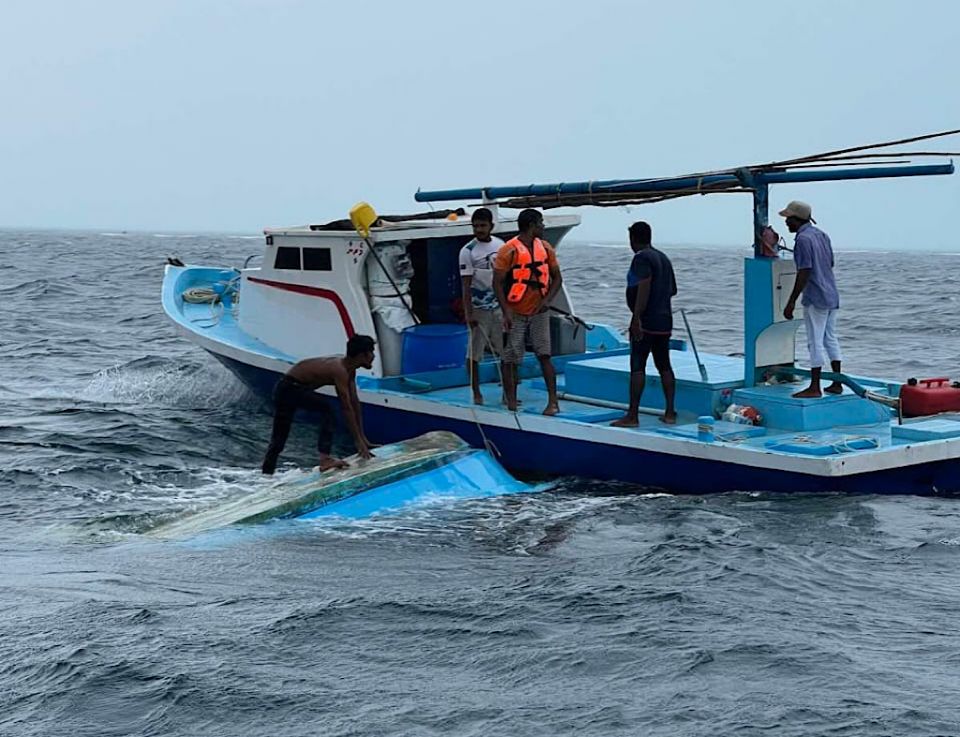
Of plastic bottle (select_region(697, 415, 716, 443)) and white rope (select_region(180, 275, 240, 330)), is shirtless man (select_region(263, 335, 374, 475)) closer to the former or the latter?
plastic bottle (select_region(697, 415, 716, 443))

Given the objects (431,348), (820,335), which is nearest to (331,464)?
(431,348)

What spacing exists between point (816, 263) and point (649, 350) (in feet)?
4.75

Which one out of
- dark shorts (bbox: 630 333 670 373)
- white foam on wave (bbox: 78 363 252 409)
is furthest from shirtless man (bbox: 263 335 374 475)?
white foam on wave (bbox: 78 363 252 409)

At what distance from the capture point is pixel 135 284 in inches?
1432

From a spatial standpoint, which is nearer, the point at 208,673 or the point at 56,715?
the point at 56,715

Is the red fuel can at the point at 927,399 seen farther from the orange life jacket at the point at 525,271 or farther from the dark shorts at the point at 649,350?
the orange life jacket at the point at 525,271

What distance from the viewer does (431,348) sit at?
13289 mm

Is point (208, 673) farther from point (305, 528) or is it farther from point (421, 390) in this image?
point (421, 390)

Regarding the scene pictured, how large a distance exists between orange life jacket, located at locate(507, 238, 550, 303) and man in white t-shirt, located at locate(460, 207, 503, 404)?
1.47 feet

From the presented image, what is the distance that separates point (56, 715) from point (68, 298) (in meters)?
25.5

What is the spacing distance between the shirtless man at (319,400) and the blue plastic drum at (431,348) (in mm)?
1954

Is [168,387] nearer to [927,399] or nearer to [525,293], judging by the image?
[525,293]

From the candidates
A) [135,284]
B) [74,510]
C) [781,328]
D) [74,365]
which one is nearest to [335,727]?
[74,510]

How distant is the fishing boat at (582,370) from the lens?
410 inches
